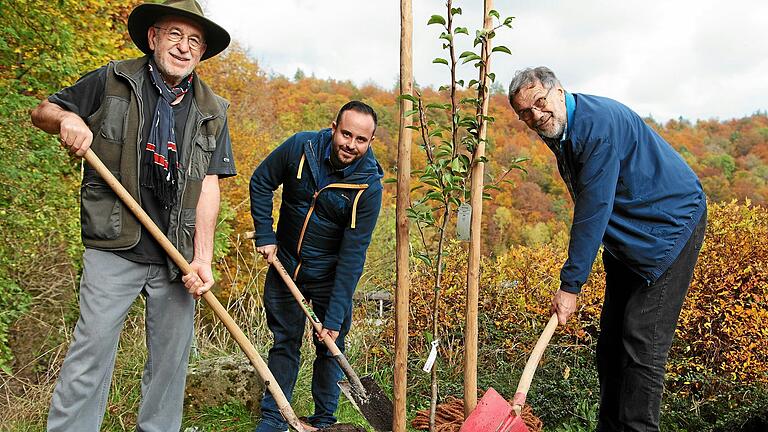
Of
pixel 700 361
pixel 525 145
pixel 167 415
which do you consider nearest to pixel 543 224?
pixel 525 145

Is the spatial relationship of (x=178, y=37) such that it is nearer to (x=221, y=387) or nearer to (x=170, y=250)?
(x=170, y=250)

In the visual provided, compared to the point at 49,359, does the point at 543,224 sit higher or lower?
higher

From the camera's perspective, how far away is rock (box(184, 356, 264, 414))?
434cm

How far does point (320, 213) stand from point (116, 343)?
1252mm

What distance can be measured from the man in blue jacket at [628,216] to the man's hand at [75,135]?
5.65 ft

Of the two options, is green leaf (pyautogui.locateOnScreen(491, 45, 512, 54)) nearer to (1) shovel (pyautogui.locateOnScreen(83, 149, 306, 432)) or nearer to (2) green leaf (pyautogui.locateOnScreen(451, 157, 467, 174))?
(2) green leaf (pyautogui.locateOnScreen(451, 157, 467, 174))

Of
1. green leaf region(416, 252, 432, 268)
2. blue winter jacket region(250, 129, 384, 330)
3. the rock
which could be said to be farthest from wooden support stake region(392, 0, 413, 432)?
the rock

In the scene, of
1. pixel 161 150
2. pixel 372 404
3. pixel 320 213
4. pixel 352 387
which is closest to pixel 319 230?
pixel 320 213

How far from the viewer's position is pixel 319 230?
365cm

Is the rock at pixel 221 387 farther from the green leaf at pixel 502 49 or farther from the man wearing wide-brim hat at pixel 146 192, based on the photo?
the green leaf at pixel 502 49

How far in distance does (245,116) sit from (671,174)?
9024 mm

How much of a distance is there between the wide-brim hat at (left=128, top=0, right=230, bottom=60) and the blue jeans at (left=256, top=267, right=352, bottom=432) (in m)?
1.32

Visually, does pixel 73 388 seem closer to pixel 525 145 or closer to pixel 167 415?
pixel 167 415

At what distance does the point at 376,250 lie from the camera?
305 inches
